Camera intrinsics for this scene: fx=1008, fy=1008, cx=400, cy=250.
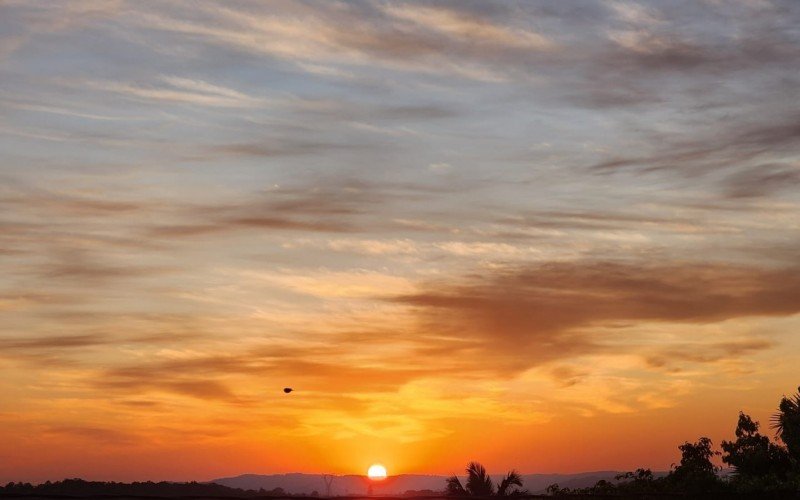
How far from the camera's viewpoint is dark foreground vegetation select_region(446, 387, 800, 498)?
57031 mm

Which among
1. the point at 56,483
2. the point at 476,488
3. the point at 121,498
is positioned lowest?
the point at 121,498

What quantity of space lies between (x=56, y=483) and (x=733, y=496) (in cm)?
8776

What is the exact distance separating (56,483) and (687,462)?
71874 millimetres

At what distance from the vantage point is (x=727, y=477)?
205ft

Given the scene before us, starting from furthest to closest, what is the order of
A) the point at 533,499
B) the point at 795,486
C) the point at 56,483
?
the point at 56,483 → the point at 795,486 → the point at 533,499

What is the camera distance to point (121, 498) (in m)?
30.5

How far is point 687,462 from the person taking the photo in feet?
219

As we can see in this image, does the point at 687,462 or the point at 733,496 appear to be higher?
the point at 687,462

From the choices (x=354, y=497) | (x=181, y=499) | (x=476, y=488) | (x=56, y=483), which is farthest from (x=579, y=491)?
(x=56, y=483)

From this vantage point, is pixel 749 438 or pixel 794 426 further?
pixel 749 438

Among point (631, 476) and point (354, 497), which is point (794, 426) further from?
point (354, 497)

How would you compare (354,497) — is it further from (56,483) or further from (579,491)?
(56,483)


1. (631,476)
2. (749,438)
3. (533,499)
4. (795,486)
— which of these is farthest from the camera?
(631,476)

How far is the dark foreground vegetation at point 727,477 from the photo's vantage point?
5703 cm
